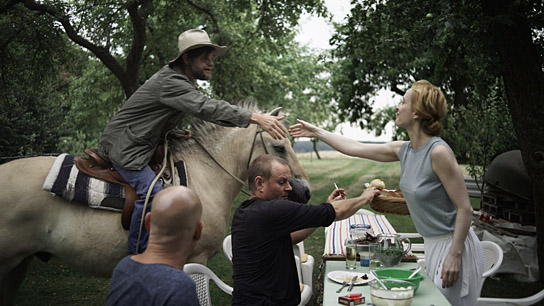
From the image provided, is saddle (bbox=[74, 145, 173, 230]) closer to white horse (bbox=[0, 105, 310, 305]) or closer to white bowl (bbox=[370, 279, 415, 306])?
white horse (bbox=[0, 105, 310, 305])

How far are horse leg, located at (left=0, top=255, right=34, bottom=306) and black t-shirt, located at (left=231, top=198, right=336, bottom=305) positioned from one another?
2.44 metres

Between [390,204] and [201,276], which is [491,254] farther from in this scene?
[201,276]

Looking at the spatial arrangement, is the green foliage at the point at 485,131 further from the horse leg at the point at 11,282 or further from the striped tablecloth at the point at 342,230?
the horse leg at the point at 11,282

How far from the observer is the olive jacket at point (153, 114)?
12.9ft

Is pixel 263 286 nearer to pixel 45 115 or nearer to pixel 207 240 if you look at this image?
pixel 207 240

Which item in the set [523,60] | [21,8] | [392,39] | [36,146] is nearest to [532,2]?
[523,60]

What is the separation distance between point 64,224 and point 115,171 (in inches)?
24.0

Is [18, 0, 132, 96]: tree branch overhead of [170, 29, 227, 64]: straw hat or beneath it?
overhead

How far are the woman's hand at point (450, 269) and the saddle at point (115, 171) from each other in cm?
244

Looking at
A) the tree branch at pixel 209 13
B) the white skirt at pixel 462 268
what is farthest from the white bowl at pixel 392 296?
the tree branch at pixel 209 13

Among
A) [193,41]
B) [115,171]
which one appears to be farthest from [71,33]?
[115,171]

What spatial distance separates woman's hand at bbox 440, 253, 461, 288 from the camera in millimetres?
2887

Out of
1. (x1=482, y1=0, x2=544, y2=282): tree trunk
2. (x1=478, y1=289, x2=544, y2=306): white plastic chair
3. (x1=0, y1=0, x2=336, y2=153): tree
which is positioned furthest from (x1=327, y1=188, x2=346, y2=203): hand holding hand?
(x1=0, y1=0, x2=336, y2=153): tree

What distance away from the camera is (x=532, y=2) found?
19.9ft
